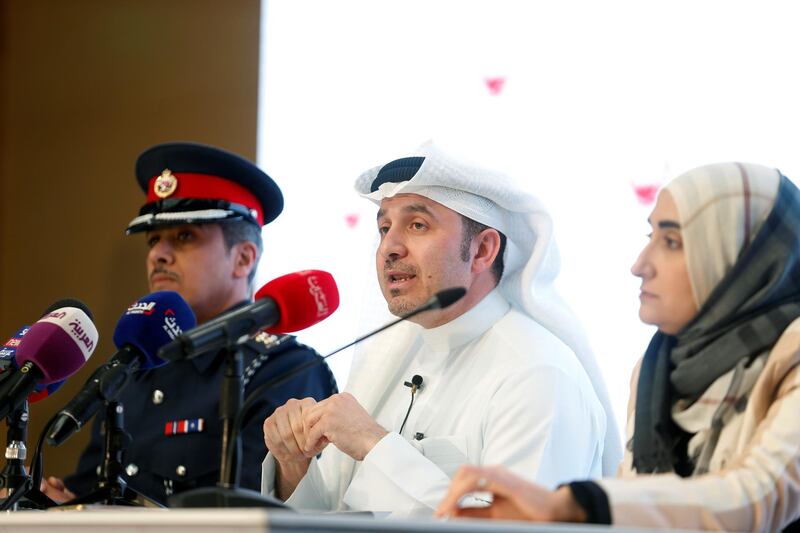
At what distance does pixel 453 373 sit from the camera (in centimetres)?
266

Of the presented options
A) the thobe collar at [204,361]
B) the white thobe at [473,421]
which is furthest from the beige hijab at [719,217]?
the thobe collar at [204,361]

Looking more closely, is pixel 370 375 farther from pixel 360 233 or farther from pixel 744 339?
pixel 744 339

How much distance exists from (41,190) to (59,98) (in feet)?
1.28

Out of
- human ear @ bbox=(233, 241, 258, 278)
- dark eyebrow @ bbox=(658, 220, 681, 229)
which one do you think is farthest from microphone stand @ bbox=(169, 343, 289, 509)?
human ear @ bbox=(233, 241, 258, 278)

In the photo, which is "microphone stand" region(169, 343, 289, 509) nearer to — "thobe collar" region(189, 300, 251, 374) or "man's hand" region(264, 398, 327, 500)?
"man's hand" region(264, 398, 327, 500)

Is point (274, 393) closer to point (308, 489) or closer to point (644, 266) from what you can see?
point (308, 489)

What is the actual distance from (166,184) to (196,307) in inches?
17.0

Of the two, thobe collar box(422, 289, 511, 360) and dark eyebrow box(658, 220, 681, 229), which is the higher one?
dark eyebrow box(658, 220, 681, 229)

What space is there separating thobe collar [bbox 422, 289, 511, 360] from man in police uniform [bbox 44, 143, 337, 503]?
61 cm

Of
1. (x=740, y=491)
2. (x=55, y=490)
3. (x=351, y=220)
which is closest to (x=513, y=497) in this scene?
(x=740, y=491)

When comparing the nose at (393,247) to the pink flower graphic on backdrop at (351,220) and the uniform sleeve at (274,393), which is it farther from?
the pink flower graphic on backdrop at (351,220)

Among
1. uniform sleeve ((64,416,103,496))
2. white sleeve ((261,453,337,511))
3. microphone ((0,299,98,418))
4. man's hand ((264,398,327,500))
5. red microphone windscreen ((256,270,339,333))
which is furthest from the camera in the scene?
uniform sleeve ((64,416,103,496))

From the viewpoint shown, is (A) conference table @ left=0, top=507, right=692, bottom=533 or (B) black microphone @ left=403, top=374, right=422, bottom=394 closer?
(A) conference table @ left=0, top=507, right=692, bottom=533

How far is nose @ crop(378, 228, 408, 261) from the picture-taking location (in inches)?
105
